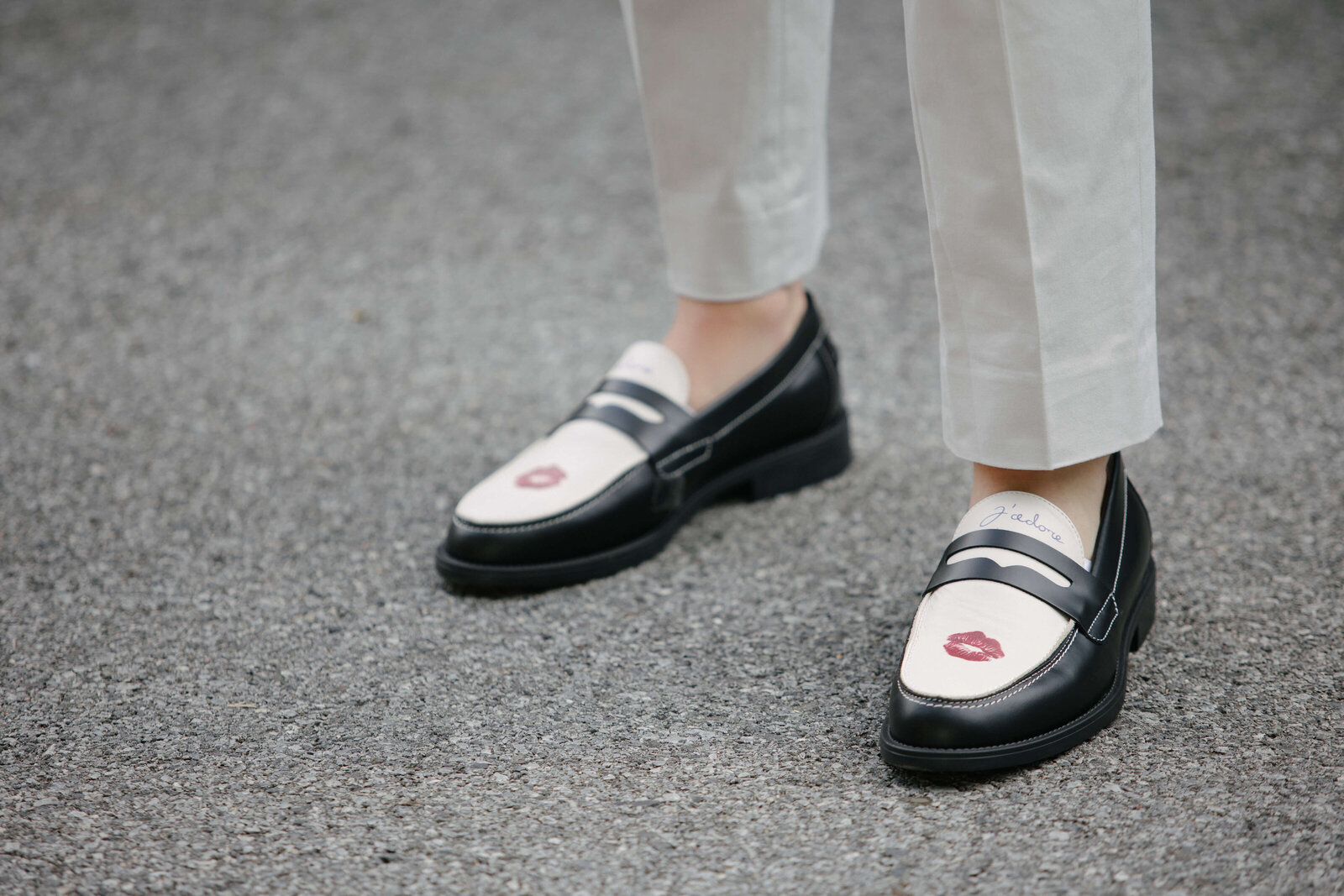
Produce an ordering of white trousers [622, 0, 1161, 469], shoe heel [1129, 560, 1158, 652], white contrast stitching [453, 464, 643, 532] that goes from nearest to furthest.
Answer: white trousers [622, 0, 1161, 469] → shoe heel [1129, 560, 1158, 652] → white contrast stitching [453, 464, 643, 532]

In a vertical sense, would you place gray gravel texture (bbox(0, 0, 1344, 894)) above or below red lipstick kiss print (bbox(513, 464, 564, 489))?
below

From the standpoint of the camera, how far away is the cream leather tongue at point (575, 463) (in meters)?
0.89

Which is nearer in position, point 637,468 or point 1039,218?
point 1039,218

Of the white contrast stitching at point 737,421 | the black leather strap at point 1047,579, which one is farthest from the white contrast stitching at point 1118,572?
the white contrast stitching at point 737,421

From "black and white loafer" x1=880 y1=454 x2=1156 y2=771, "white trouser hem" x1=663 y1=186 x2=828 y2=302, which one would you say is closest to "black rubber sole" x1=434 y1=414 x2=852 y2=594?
"white trouser hem" x1=663 y1=186 x2=828 y2=302

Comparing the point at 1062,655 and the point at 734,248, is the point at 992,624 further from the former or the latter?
the point at 734,248

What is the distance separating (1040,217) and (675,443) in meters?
0.39

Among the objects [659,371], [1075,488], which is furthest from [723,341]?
[1075,488]

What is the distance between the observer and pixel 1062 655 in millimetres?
661

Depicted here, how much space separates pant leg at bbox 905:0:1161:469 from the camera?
620 mm

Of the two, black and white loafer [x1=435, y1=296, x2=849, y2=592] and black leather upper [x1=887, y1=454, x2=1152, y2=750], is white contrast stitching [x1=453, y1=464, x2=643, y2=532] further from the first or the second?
black leather upper [x1=887, y1=454, x2=1152, y2=750]

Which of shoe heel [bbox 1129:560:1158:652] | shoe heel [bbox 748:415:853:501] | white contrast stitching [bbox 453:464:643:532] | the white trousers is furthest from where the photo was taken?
shoe heel [bbox 748:415:853:501]

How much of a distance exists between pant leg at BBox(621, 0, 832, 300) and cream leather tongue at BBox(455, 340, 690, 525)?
76 millimetres

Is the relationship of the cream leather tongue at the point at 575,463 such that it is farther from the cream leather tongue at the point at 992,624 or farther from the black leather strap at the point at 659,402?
the cream leather tongue at the point at 992,624
